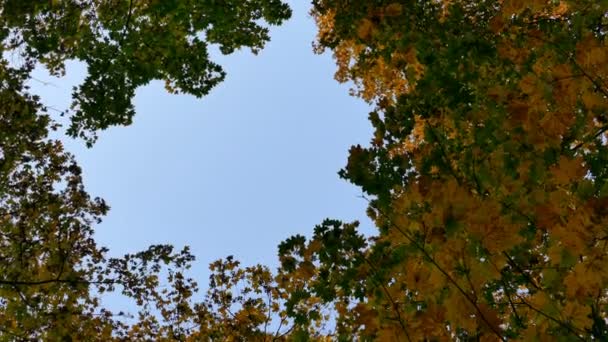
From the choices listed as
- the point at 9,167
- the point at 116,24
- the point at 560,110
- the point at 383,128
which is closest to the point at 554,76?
the point at 560,110

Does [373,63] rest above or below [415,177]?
above

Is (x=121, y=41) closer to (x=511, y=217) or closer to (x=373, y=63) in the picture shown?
(x=373, y=63)

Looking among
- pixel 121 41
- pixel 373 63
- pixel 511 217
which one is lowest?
pixel 511 217

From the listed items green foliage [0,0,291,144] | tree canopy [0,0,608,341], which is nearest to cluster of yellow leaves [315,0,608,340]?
tree canopy [0,0,608,341]

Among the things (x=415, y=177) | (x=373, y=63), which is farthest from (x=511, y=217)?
(x=373, y=63)

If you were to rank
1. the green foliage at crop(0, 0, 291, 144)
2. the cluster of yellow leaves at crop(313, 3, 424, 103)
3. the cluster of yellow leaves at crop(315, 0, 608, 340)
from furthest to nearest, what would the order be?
the green foliage at crop(0, 0, 291, 144), the cluster of yellow leaves at crop(313, 3, 424, 103), the cluster of yellow leaves at crop(315, 0, 608, 340)

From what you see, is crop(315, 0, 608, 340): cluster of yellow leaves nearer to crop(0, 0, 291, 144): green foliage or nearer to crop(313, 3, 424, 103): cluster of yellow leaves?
crop(313, 3, 424, 103): cluster of yellow leaves

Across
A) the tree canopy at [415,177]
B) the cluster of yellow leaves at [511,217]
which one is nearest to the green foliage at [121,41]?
the tree canopy at [415,177]

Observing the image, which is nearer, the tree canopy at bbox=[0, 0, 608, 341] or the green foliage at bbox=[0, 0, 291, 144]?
the tree canopy at bbox=[0, 0, 608, 341]

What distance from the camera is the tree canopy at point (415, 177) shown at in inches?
82.3

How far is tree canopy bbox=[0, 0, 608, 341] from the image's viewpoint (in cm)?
209

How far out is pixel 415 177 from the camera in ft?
9.18

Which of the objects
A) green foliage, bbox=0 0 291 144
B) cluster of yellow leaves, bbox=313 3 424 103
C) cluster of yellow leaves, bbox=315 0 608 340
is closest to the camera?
cluster of yellow leaves, bbox=315 0 608 340

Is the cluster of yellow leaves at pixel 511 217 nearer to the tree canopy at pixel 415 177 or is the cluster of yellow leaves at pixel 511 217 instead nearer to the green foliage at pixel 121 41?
the tree canopy at pixel 415 177
